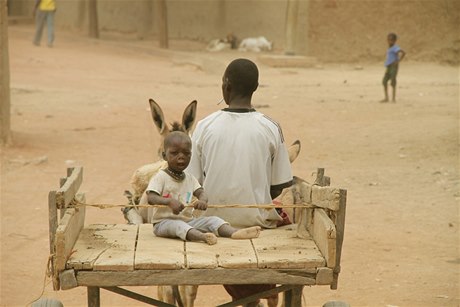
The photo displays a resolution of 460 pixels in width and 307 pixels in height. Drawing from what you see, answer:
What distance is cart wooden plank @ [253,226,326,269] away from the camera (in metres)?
4.03

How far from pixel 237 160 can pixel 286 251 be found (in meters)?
0.65

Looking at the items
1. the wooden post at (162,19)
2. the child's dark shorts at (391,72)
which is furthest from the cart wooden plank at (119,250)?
the wooden post at (162,19)

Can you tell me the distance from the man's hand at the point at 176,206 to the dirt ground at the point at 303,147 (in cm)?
263

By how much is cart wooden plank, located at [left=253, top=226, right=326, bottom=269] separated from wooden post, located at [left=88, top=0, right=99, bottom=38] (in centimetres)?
2373

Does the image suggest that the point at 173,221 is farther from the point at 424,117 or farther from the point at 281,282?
the point at 424,117

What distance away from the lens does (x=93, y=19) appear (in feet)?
91.9

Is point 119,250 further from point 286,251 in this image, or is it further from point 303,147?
point 303,147

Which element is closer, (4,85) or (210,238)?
(210,238)

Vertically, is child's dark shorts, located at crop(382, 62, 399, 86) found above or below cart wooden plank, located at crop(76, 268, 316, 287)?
below

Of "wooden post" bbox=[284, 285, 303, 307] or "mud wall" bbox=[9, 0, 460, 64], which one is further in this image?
"mud wall" bbox=[9, 0, 460, 64]

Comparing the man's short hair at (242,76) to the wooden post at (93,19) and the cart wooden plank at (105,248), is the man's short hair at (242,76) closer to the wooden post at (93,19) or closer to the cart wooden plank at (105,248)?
the cart wooden plank at (105,248)

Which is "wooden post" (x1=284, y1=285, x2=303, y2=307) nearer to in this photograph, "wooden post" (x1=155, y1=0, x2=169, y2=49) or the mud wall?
the mud wall

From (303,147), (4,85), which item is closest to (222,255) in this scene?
(4,85)

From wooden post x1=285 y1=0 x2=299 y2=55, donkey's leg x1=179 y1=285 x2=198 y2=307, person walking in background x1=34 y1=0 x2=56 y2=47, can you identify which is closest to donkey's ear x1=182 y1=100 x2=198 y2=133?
donkey's leg x1=179 y1=285 x2=198 y2=307
